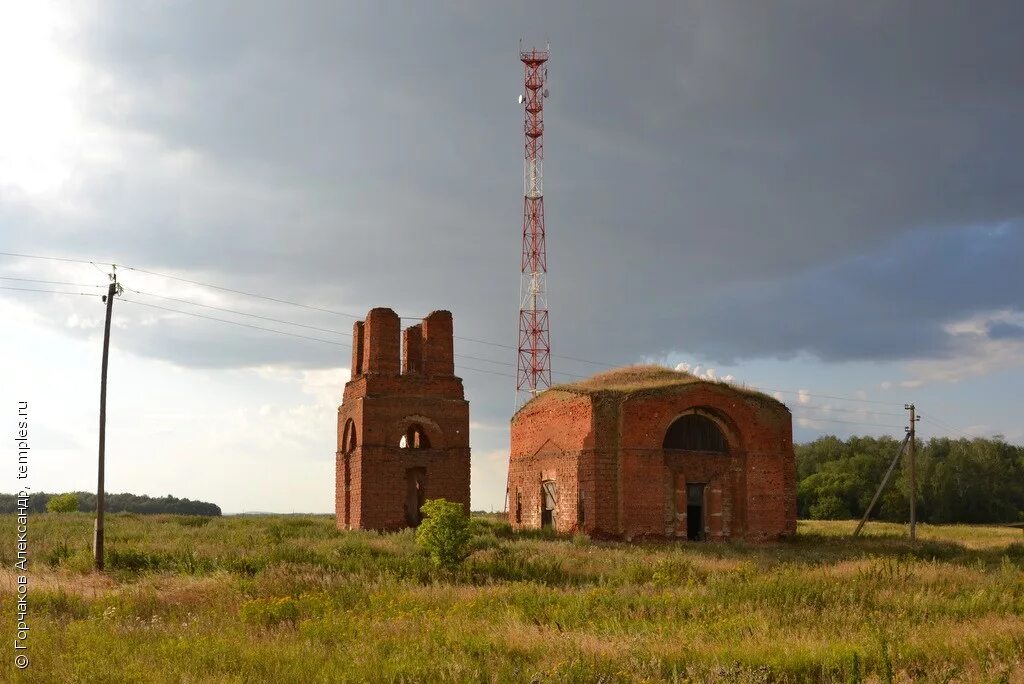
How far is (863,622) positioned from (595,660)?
199 inches

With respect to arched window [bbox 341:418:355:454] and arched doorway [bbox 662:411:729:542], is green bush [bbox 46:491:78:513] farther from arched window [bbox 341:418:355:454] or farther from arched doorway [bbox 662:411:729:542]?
arched doorway [bbox 662:411:729:542]

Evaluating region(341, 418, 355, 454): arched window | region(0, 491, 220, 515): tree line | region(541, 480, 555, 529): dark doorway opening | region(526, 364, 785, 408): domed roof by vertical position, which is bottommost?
region(0, 491, 220, 515): tree line

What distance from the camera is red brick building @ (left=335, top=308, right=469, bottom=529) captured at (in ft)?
92.5

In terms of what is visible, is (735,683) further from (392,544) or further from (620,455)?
(620,455)

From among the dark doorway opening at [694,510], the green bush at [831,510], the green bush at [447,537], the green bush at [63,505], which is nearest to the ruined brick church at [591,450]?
the dark doorway opening at [694,510]

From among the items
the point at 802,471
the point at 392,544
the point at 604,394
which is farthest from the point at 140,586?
the point at 802,471

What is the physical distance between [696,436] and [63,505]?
32766 mm

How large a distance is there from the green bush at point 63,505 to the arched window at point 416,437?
2283 centimetres

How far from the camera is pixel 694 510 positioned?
29.2 metres

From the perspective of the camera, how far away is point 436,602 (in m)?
14.3

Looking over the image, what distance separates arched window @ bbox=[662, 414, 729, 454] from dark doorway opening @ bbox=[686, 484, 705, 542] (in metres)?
1.29

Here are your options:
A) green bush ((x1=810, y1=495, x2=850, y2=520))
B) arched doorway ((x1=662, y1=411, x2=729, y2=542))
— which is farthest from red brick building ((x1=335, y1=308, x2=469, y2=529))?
green bush ((x1=810, y1=495, x2=850, y2=520))

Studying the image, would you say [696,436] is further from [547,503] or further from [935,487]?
[935,487]

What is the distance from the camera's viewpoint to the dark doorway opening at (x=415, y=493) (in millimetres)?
29172
